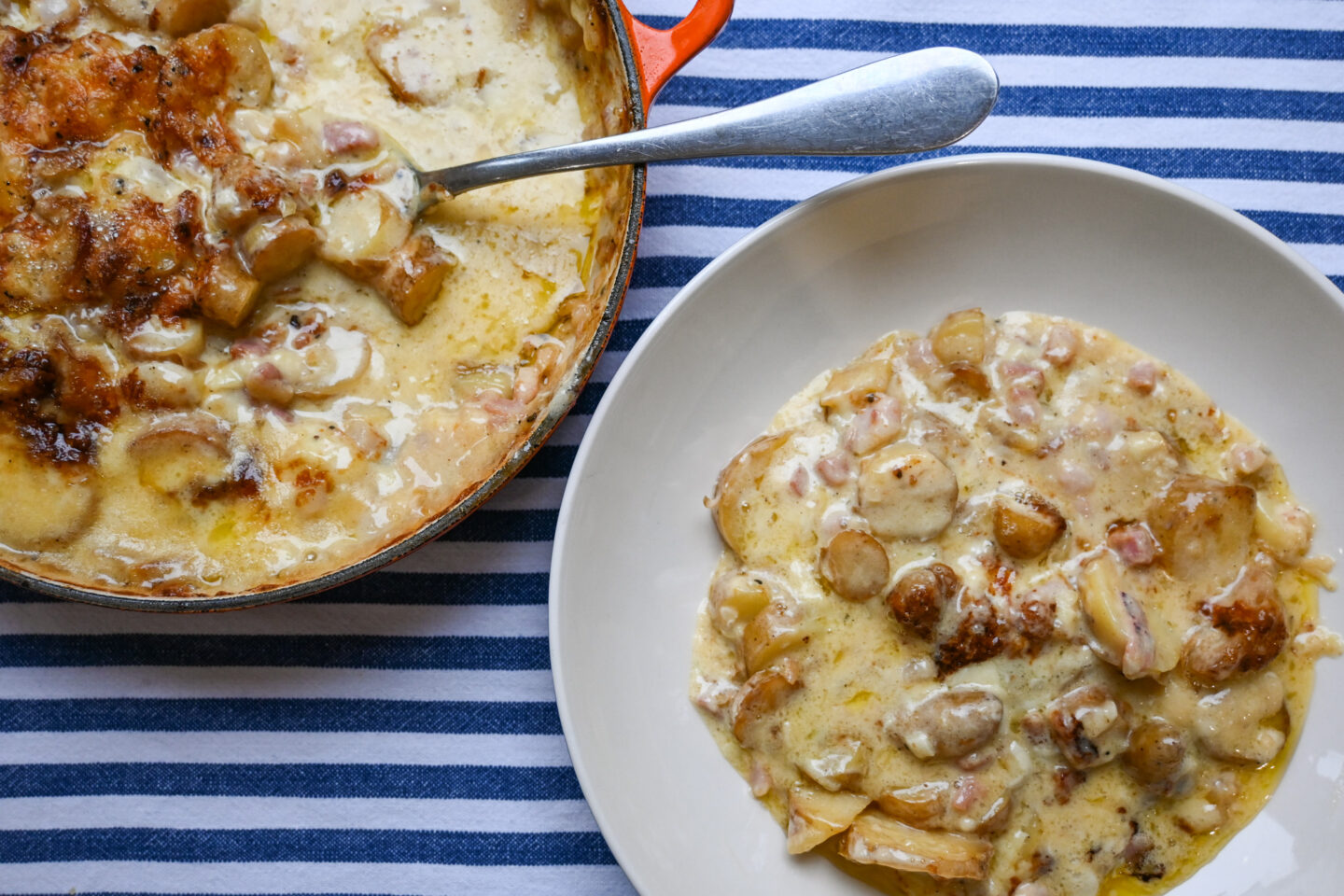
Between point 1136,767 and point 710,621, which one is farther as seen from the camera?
point 710,621

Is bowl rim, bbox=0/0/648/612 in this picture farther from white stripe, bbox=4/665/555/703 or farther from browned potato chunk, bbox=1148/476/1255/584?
browned potato chunk, bbox=1148/476/1255/584

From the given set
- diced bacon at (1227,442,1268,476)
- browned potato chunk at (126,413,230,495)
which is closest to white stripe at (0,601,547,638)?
browned potato chunk at (126,413,230,495)

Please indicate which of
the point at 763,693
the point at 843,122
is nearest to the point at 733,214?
the point at 843,122

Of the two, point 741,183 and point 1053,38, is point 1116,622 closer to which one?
point 741,183

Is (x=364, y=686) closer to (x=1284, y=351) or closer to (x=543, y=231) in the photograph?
(x=543, y=231)

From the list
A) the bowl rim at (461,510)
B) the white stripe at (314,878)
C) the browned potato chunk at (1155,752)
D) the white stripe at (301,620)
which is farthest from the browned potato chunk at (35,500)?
the browned potato chunk at (1155,752)

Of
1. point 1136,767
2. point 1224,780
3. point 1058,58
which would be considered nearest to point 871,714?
point 1136,767

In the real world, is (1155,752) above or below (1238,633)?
below

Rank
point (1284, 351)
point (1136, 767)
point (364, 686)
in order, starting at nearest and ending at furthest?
point (1136, 767) < point (1284, 351) < point (364, 686)
